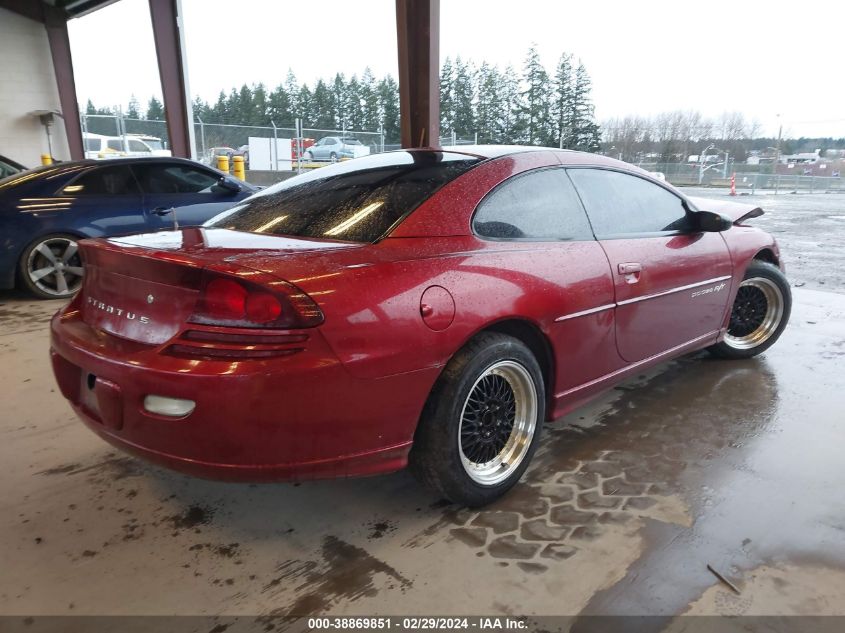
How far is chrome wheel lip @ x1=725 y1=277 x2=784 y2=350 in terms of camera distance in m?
3.95

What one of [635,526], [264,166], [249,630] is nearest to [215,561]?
[249,630]

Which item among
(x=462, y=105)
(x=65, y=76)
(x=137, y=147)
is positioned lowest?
(x=137, y=147)

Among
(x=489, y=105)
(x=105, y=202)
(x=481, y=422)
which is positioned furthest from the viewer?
(x=489, y=105)

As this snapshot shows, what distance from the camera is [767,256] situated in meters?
4.01

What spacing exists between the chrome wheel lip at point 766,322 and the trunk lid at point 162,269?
3139 mm

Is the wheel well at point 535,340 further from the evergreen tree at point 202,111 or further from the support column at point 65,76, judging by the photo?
the evergreen tree at point 202,111

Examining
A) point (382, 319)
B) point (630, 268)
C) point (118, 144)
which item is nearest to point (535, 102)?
point (630, 268)

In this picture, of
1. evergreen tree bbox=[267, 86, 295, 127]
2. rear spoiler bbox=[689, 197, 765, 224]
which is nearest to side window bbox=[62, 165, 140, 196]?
rear spoiler bbox=[689, 197, 765, 224]

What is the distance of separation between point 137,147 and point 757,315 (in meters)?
18.5

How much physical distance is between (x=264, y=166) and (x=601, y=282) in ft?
53.7

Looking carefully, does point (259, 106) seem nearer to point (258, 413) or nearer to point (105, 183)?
point (105, 183)

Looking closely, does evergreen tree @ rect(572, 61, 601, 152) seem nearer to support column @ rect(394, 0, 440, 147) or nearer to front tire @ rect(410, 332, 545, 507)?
support column @ rect(394, 0, 440, 147)

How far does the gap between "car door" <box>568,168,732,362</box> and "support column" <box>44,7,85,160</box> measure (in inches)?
642

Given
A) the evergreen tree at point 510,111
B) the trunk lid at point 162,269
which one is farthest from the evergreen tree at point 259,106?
the trunk lid at point 162,269
